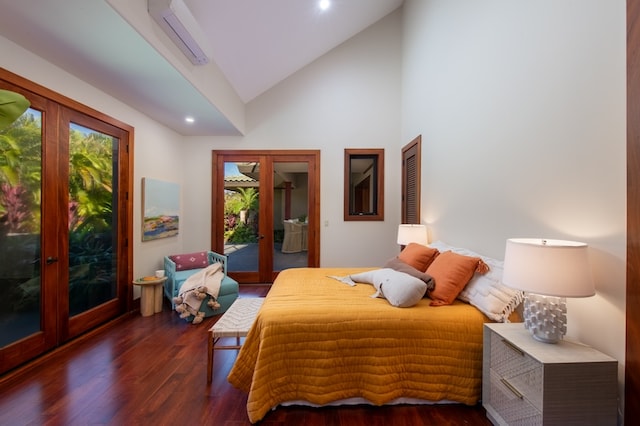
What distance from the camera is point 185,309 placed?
2.99m

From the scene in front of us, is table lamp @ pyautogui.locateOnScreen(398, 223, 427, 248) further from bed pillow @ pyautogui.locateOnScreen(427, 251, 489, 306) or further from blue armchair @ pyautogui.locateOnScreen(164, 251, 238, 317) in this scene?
blue armchair @ pyautogui.locateOnScreen(164, 251, 238, 317)

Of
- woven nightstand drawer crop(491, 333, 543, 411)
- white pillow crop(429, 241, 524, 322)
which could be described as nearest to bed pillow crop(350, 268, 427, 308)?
white pillow crop(429, 241, 524, 322)

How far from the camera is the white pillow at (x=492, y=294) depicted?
1.70 m

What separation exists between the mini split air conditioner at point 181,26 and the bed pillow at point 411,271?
275 centimetres

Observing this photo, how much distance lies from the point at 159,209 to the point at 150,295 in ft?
4.05

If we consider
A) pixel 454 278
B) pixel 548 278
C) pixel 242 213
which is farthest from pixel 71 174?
Answer: pixel 548 278

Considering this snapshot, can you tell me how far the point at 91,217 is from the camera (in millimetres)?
2820

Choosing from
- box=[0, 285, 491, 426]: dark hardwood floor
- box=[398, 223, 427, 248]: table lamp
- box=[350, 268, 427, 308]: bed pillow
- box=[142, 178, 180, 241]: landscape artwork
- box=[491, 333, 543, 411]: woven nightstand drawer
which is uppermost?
box=[142, 178, 180, 241]: landscape artwork

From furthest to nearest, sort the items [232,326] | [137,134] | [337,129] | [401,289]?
[337,129] → [137,134] → [232,326] → [401,289]

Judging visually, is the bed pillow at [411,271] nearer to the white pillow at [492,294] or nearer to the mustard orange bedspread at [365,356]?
the white pillow at [492,294]

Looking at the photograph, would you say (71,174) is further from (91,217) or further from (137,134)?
(137,134)

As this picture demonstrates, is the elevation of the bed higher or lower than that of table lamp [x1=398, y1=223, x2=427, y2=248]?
lower

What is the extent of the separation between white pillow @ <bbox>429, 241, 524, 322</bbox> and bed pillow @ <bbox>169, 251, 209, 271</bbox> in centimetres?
345

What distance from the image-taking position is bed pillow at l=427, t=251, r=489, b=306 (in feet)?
6.34
